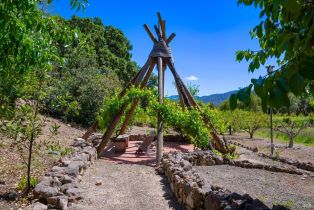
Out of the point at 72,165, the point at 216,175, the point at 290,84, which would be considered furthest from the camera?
the point at 216,175

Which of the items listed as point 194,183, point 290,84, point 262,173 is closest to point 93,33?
point 262,173

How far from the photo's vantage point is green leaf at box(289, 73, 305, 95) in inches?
56.9

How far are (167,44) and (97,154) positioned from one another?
4.87 m

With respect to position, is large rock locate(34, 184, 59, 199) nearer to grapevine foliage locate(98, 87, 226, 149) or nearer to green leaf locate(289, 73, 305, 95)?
grapevine foliage locate(98, 87, 226, 149)

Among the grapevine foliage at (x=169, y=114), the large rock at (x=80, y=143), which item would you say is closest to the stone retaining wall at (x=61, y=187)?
the large rock at (x=80, y=143)

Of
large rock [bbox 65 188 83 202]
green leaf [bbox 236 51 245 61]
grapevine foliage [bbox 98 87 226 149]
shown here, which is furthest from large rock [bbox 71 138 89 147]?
green leaf [bbox 236 51 245 61]

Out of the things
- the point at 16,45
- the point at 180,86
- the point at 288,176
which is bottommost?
the point at 288,176

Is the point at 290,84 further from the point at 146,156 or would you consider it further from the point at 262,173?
the point at 146,156

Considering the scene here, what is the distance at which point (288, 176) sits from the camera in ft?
32.6

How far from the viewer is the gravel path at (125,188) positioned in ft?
21.4

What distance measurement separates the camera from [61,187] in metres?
6.41

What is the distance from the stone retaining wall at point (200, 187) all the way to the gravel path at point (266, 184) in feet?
1.05

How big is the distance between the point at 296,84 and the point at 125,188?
664 cm

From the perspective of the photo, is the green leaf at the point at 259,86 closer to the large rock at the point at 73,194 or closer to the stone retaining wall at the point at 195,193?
the stone retaining wall at the point at 195,193
